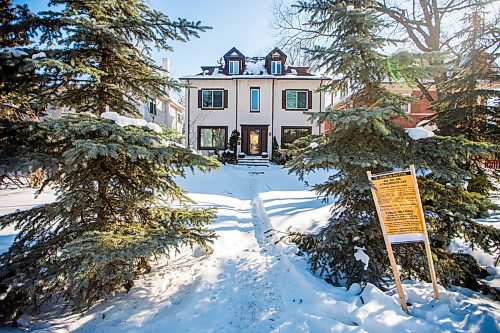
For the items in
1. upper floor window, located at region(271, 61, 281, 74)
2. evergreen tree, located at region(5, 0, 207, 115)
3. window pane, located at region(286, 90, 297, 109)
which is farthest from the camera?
upper floor window, located at region(271, 61, 281, 74)

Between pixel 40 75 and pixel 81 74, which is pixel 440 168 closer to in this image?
pixel 81 74

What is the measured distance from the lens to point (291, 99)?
2092 centimetres

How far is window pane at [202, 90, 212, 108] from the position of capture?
69.6 feet

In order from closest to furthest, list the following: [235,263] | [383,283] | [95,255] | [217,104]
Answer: [95,255] → [383,283] → [235,263] → [217,104]

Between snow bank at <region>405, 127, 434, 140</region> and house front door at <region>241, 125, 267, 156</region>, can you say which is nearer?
snow bank at <region>405, 127, 434, 140</region>

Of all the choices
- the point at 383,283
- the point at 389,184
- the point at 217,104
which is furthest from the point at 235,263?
the point at 217,104

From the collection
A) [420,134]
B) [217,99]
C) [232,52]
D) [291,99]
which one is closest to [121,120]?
[420,134]

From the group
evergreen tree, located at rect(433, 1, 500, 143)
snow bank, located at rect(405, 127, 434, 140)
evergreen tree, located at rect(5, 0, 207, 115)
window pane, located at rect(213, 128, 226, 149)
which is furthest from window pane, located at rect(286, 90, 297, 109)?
snow bank, located at rect(405, 127, 434, 140)

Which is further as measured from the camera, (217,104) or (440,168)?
(217,104)

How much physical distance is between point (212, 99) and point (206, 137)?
314 centimetres

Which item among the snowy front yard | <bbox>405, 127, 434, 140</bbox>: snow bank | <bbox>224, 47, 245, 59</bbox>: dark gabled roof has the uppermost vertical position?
<bbox>224, 47, 245, 59</bbox>: dark gabled roof

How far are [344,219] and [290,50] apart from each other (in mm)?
11432

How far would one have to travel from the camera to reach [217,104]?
21359mm

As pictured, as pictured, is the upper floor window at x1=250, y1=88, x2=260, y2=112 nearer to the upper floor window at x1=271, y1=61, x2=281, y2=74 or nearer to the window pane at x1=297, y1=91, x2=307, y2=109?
the upper floor window at x1=271, y1=61, x2=281, y2=74
